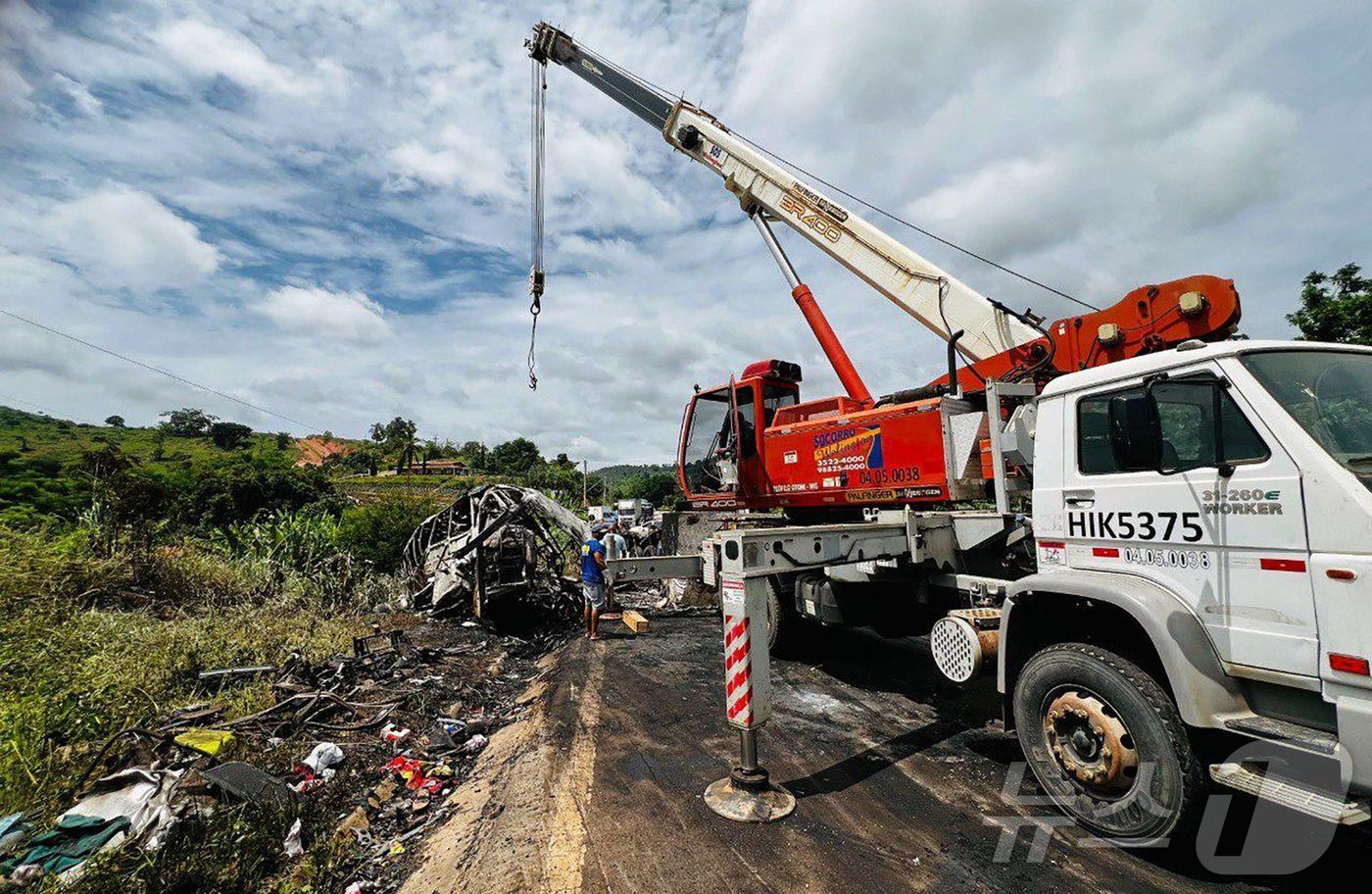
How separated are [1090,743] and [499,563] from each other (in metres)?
8.84

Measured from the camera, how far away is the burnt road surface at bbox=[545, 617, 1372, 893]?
305 cm

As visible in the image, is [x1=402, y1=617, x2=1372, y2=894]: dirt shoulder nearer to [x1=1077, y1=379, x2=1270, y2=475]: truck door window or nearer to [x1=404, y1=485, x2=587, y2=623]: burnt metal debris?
[x1=1077, y1=379, x2=1270, y2=475]: truck door window

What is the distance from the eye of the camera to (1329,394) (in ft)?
9.61

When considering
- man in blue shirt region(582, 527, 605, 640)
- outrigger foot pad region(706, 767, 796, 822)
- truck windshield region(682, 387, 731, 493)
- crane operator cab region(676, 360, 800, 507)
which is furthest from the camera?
man in blue shirt region(582, 527, 605, 640)

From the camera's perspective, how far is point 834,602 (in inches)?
242

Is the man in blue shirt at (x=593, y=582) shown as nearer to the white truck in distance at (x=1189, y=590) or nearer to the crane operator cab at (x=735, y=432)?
the crane operator cab at (x=735, y=432)

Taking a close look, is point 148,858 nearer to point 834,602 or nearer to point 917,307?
point 834,602

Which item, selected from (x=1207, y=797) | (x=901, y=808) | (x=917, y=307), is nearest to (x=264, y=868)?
(x=901, y=808)

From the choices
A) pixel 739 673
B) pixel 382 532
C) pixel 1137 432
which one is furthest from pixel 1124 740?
pixel 382 532

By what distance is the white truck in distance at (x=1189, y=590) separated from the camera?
101 inches

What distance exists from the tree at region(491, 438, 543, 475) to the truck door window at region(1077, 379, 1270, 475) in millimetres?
67694

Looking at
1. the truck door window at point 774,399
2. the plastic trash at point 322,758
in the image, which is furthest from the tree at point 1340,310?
the plastic trash at point 322,758

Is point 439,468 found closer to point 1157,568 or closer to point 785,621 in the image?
point 785,621

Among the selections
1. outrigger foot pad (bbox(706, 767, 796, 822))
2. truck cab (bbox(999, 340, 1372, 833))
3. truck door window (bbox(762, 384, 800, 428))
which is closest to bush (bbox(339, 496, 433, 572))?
truck door window (bbox(762, 384, 800, 428))
